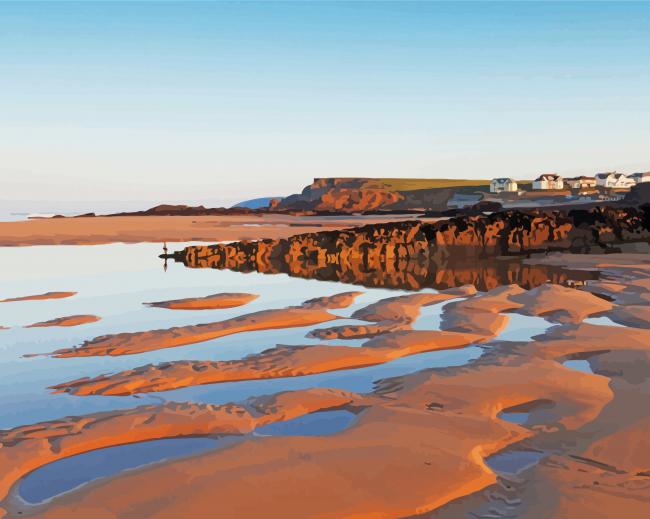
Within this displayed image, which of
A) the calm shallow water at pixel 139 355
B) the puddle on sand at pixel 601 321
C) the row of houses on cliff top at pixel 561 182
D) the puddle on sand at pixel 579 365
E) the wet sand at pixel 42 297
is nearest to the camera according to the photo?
the calm shallow water at pixel 139 355

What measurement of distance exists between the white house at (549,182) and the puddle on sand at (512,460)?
488 ft

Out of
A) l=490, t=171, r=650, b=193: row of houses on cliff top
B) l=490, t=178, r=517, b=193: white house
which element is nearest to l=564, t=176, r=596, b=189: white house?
l=490, t=171, r=650, b=193: row of houses on cliff top

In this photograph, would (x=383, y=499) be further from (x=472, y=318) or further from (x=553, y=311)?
(x=553, y=311)

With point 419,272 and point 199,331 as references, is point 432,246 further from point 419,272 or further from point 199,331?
point 199,331

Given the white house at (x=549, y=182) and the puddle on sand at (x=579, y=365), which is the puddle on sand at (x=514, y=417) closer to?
the puddle on sand at (x=579, y=365)

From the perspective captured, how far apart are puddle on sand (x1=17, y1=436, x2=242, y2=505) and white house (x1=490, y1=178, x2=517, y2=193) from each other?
143 meters

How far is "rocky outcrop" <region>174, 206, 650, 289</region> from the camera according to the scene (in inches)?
917

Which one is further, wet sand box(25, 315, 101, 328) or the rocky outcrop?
the rocky outcrop

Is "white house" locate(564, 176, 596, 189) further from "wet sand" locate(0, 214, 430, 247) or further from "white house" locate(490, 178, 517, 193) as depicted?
"wet sand" locate(0, 214, 430, 247)

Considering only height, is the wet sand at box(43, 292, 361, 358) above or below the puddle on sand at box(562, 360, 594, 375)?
above

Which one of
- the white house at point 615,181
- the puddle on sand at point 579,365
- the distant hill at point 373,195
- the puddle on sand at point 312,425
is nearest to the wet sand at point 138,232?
the puddle on sand at point 579,365

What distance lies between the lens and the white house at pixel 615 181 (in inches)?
5369

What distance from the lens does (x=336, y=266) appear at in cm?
2541

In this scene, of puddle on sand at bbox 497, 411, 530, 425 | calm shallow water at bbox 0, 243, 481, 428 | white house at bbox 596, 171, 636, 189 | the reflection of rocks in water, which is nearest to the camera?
puddle on sand at bbox 497, 411, 530, 425
